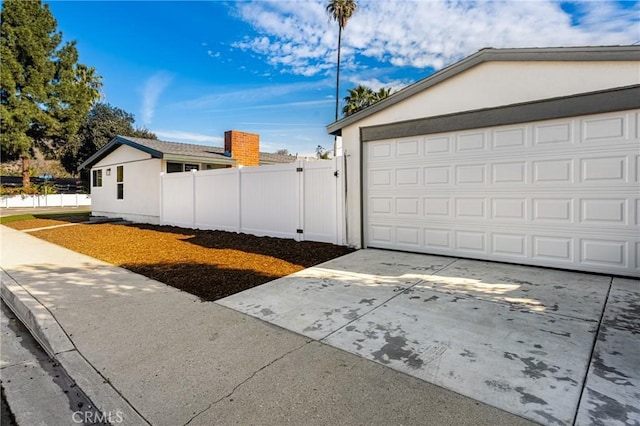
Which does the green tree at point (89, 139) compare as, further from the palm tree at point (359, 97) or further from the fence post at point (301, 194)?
the fence post at point (301, 194)

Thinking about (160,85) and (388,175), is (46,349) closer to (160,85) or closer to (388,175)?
(388,175)

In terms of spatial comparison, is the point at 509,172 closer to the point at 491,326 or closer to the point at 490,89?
the point at 490,89

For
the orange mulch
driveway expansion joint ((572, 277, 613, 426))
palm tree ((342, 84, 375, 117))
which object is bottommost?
driveway expansion joint ((572, 277, 613, 426))

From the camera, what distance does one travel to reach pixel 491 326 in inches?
138

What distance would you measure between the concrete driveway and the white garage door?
50 centimetres

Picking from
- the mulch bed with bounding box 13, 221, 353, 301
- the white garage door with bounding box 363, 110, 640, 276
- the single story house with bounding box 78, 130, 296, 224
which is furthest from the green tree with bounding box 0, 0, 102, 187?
the white garage door with bounding box 363, 110, 640, 276

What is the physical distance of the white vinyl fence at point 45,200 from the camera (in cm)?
2788

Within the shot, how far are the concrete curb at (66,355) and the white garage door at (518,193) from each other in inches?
234

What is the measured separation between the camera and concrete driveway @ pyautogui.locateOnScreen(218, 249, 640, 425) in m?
2.38

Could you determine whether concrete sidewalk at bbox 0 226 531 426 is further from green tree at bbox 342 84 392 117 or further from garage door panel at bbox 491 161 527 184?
green tree at bbox 342 84 392 117

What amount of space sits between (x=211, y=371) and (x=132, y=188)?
50.0 feet

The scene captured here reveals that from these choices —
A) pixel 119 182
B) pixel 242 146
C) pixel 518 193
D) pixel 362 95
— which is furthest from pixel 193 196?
pixel 362 95

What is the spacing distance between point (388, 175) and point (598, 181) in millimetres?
3681

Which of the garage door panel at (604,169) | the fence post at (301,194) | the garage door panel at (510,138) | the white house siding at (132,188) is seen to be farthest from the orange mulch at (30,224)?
the garage door panel at (604,169)
